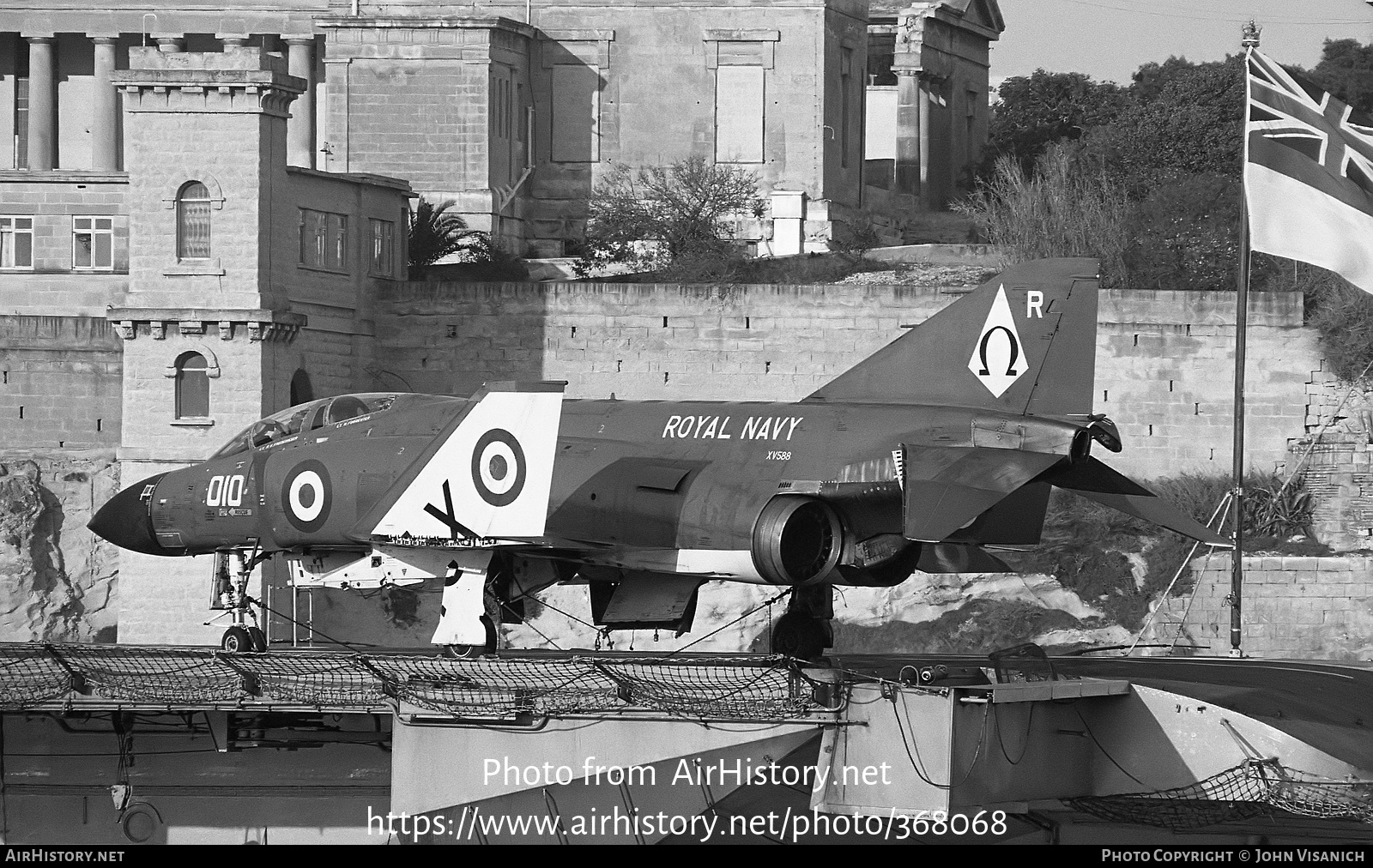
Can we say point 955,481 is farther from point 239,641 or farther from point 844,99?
point 844,99

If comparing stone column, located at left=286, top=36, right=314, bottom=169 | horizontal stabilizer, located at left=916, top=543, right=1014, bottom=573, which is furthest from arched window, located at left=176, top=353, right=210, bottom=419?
stone column, located at left=286, top=36, right=314, bottom=169

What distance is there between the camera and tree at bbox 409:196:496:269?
55.9m

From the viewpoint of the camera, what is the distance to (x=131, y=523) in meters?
32.5

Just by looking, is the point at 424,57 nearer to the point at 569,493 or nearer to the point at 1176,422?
the point at 1176,422

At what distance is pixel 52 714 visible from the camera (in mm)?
27172

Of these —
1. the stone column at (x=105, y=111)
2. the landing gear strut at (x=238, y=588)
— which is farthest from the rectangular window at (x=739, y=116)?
the landing gear strut at (x=238, y=588)

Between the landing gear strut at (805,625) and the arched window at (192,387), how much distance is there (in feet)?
56.4

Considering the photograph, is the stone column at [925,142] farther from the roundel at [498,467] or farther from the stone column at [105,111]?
the roundel at [498,467]

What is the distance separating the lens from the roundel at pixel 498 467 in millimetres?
28406

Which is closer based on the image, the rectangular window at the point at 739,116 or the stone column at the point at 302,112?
the rectangular window at the point at 739,116

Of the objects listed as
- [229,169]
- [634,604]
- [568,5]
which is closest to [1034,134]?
[568,5]

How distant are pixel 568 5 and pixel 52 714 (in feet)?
130

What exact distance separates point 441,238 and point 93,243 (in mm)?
10624

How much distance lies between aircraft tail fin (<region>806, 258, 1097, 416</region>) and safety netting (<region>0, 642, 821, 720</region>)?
514 centimetres
